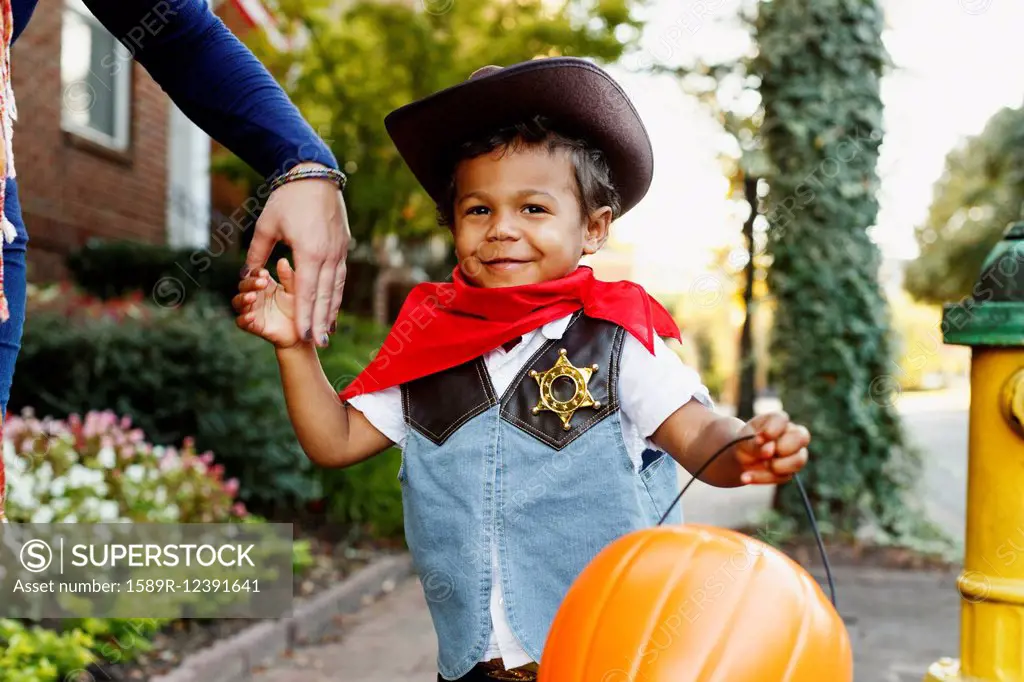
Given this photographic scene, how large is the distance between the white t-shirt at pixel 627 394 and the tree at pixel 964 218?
18.2m

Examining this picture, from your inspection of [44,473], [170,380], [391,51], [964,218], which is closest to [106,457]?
[44,473]

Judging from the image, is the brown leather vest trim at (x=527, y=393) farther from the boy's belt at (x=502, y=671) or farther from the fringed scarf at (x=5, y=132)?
the fringed scarf at (x=5, y=132)

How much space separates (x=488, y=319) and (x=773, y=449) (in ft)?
2.19

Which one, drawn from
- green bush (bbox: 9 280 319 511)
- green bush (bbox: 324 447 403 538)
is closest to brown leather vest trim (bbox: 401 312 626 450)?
green bush (bbox: 9 280 319 511)

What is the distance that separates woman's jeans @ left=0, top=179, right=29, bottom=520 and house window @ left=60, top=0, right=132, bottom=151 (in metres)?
6.86

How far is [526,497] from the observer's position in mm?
1900

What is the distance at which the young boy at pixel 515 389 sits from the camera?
A: 190 centimetres

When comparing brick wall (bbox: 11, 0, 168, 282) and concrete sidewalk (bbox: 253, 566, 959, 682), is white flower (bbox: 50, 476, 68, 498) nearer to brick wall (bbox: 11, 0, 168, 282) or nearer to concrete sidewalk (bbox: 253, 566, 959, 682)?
concrete sidewalk (bbox: 253, 566, 959, 682)

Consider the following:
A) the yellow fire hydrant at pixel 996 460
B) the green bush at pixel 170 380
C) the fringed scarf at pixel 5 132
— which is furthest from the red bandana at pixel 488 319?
the green bush at pixel 170 380

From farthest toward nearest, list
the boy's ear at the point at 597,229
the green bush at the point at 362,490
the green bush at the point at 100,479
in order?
the green bush at the point at 362,490 < the green bush at the point at 100,479 < the boy's ear at the point at 597,229

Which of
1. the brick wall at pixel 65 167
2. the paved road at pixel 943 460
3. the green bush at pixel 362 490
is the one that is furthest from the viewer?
the brick wall at pixel 65 167

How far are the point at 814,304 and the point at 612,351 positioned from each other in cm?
526

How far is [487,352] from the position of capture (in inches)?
78.4

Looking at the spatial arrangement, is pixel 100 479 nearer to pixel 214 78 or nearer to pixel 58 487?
pixel 58 487
